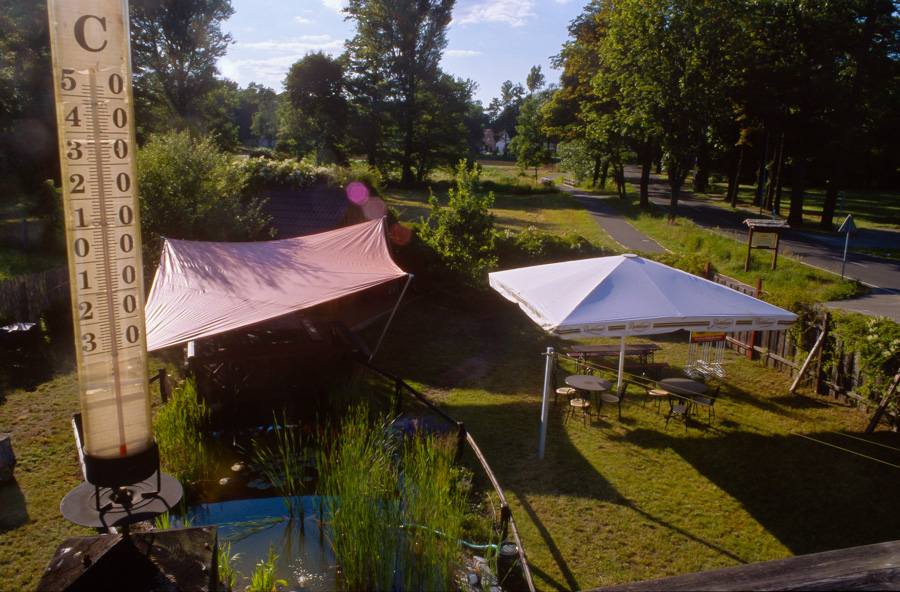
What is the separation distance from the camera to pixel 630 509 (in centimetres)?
594

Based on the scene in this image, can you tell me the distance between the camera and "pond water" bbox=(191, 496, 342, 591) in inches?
177

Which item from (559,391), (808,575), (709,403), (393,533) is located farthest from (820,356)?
(808,575)

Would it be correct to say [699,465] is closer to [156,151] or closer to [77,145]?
[77,145]

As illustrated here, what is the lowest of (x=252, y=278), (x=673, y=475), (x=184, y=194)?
(x=673, y=475)

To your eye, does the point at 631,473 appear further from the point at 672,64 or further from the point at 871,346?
the point at 672,64

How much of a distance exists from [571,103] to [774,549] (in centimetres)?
3115

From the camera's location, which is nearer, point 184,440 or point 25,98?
point 184,440

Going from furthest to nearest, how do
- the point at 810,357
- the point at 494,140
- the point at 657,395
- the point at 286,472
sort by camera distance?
the point at 494,140, the point at 810,357, the point at 657,395, the point at 286,472

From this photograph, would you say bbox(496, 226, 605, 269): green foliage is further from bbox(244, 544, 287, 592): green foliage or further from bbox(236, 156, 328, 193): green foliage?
bbox(244, 544, 287, 592): green foliage

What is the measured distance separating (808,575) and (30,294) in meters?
12.3

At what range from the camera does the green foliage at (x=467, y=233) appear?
13.2m

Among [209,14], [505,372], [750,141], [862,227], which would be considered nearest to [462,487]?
[505,372]

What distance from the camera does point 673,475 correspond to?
6668mm

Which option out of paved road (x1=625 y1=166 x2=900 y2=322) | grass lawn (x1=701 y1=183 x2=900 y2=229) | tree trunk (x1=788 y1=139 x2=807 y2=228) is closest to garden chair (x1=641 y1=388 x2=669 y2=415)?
paved road (x1=625 y1=166 x2=900 y2=322)
